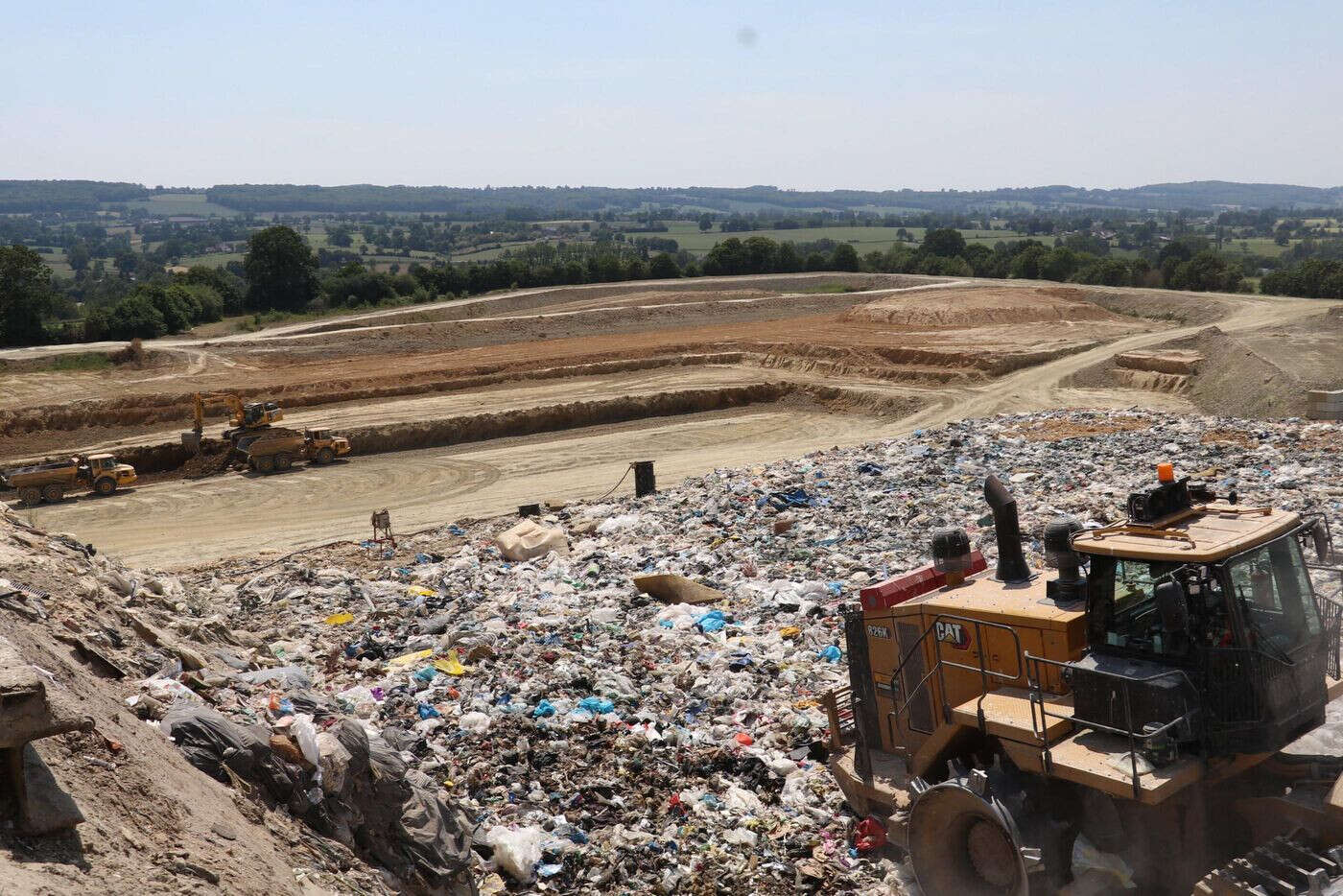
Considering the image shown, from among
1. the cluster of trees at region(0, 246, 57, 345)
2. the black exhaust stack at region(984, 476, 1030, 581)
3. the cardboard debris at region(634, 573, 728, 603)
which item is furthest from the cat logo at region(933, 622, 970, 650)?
the cluster of trees at region(0, 246, 57, 345)

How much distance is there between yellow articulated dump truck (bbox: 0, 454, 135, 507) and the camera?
21.8m

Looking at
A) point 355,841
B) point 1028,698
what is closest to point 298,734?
point 355,841

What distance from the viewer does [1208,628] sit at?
5.38 meters

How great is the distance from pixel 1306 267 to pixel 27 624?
49927 mm

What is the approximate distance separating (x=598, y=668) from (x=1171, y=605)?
17.8 ft

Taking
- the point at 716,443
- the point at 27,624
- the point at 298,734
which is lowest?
the point at 716,443

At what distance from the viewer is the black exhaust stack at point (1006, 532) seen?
21.5ft

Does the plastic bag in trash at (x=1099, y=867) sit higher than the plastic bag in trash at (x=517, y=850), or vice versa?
the plastic bag in trash at (x=1099, y=867)

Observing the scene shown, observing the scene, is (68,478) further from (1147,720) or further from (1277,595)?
(1277,595)

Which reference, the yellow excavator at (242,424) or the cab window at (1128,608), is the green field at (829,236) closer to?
the yellow excavator at (242,424)

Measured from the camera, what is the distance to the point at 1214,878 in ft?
16.3

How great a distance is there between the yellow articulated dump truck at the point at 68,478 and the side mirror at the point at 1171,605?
72.9 feet

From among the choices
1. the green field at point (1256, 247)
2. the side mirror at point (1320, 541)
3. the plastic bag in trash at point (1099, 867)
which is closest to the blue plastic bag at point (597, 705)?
the plastic bag in trash at point (1099, 867)

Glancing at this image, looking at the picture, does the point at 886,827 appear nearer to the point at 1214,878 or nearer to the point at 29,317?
the point at 1214,878
